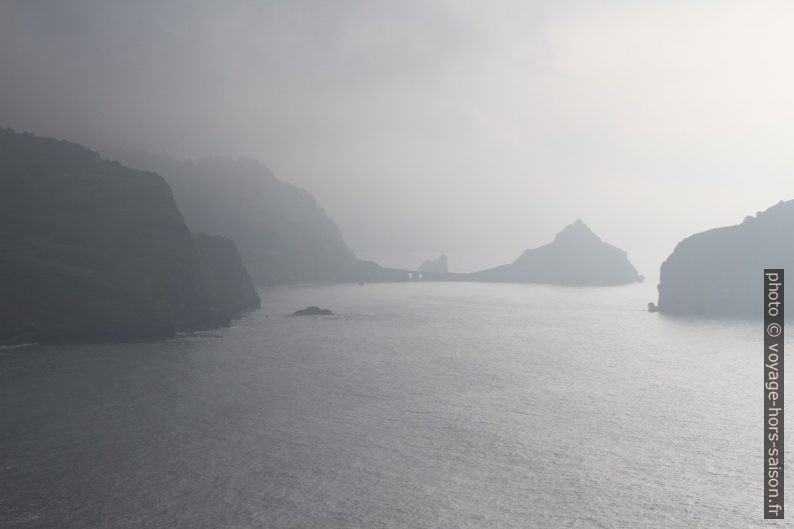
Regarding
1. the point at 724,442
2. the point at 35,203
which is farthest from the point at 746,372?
the point at 35,203

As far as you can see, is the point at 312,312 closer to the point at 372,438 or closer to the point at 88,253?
the point at 88,253

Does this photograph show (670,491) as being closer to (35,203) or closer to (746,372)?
(746,372)

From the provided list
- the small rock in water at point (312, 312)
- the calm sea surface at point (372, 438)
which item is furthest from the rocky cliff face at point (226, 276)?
the calm sea surface at point (372, 438)

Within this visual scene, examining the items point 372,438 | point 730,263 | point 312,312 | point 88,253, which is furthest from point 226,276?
point 730,263

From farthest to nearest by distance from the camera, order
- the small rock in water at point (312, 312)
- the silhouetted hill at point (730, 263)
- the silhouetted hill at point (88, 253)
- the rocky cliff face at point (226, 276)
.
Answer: the silhouetted hill at point (730, 263), the small rock in water at point (312, 312), the rocky cliff face at point (226, 276), the silhouetted hill at point (88, 253)

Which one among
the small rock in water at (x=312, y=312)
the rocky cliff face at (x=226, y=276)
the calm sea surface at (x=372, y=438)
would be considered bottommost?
the calm sea surface at (x=372, y=438)

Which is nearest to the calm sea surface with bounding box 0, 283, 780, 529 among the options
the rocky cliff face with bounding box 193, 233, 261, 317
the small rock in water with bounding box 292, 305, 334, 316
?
the rocky cliff face with bounding box 193, 233, 261, 317

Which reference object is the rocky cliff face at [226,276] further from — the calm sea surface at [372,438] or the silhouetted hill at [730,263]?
the silhouetted hill at [730,263]
